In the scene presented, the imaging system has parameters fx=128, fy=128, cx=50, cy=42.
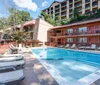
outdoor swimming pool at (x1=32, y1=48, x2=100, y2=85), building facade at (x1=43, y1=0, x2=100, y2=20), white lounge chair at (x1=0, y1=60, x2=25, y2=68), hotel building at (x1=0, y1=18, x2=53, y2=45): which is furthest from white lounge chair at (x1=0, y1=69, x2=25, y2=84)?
building facade at (x1=43, y1=0, x2=100, y2=20)

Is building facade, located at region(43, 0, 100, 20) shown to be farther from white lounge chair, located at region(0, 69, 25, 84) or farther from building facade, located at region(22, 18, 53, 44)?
white lounge chair, located at region(0, 69, 25, 84)

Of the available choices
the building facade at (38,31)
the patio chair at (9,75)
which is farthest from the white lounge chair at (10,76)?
the building facade at (38,31)

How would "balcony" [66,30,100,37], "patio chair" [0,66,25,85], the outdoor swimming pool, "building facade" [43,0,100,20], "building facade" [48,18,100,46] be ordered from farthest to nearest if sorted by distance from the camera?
"building facade" [43,0,100,20], "building facade" [48,18,100,46], "balcony" [66,30,100,37], the outdoor swimming pool, "patio chair" [0,66,25,85]

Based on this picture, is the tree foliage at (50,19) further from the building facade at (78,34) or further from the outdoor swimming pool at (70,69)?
the outdoor swimming pool at (70,69)

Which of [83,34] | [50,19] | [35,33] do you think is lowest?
[83,34]

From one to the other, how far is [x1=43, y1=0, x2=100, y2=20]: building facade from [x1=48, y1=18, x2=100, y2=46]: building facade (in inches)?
665

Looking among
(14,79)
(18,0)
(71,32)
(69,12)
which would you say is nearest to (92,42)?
(71,32)

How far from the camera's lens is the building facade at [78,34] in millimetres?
23028

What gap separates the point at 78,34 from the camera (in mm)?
25406

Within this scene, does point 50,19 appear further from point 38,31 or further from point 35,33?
point 38,31

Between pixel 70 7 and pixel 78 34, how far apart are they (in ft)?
104

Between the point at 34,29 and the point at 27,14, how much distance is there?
1003 inches

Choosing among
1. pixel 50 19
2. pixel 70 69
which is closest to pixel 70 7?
pixel 50 19

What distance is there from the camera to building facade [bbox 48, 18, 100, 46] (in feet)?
75.6
